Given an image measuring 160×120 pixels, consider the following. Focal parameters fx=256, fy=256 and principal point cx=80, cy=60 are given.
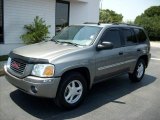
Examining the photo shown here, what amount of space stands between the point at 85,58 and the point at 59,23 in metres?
10.3

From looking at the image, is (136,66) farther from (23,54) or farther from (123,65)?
(23,54)

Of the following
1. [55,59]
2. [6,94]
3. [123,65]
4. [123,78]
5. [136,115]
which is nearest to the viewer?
[55,59]

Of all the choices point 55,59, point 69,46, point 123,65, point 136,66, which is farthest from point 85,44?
point 136,66

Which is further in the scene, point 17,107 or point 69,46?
point 69,46

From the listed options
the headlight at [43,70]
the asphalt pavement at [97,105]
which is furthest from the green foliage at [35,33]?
the headlight at [43,70]

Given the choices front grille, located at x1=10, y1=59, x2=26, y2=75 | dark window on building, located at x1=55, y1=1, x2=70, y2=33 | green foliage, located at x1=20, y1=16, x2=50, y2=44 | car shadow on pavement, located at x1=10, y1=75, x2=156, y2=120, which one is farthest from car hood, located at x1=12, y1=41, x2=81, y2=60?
dark window on building, located at x1=55, y1=1, x2=70, y2=33

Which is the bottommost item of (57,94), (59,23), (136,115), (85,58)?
(136,115)

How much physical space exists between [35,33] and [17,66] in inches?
268

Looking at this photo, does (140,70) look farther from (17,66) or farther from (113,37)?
(17,66)

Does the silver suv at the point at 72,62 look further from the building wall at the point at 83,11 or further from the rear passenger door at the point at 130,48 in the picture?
the building wall at the point at 83,11

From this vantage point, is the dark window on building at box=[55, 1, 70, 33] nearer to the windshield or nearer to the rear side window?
the rear side window

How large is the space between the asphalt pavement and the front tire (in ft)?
0.56

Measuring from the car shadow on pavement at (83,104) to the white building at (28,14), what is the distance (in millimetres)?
6234

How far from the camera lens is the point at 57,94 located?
197 inches
